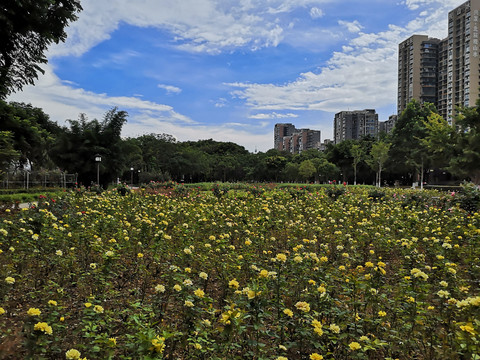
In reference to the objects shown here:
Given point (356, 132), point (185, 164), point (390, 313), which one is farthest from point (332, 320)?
point (356, 132)

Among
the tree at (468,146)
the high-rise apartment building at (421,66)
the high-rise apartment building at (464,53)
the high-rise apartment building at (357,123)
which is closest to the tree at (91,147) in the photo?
the tree at (468,146)

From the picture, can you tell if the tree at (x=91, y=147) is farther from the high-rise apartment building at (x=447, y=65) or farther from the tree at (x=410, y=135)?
the high-rise apartment building at (x=447, y=65)

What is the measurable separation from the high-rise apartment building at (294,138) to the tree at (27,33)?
86700 millimetres

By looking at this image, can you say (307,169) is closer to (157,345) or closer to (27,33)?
(27,33)

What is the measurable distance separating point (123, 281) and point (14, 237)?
58.3 inches

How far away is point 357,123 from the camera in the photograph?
298 ft

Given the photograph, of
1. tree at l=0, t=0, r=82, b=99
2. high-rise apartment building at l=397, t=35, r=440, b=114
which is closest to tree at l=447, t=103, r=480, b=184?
tree at l=0, t=0, r=82, b=99

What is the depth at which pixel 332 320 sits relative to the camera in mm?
2293

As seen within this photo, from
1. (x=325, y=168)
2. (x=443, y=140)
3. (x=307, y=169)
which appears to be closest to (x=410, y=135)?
(x=443, y=140)

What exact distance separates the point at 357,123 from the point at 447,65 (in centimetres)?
2883

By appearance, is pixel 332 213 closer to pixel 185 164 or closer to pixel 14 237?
pixel 14 237

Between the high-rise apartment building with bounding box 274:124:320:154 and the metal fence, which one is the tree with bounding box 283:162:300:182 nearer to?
the metal fence

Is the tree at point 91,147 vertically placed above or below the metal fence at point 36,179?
above

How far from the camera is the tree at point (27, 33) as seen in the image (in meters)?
6.40
